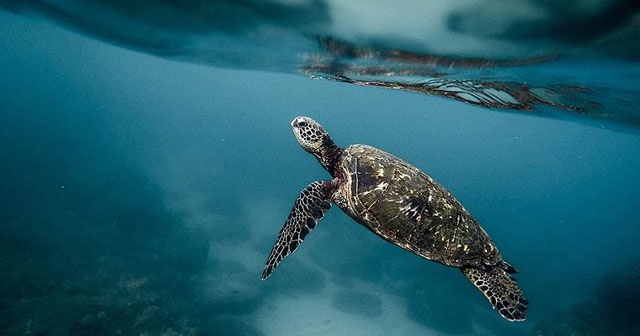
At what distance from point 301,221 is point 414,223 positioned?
1.63m

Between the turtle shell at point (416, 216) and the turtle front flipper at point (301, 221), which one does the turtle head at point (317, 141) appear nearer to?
the turtle front flipper at point (301, 221)

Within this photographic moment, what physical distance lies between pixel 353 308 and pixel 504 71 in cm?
1248

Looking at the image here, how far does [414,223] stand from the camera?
4945mm

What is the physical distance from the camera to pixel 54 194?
23.4 metres

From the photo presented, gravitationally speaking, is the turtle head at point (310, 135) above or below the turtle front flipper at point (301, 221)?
above

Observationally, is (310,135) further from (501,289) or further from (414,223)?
(501,289)

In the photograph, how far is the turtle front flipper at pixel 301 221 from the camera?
4859mm

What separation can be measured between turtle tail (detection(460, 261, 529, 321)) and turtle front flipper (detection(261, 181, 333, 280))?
2347 mm

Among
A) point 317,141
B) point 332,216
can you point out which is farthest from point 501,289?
point 332,216

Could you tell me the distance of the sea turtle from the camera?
494 cm

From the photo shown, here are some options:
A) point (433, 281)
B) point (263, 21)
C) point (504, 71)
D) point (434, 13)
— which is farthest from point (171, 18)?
point (433, 281)

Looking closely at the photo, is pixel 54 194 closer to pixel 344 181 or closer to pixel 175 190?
pixel 175 190

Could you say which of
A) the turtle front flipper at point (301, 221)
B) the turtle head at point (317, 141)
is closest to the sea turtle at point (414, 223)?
the turtle front flipper at point (301, 221)

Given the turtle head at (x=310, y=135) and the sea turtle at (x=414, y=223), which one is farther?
the turtle head at (x=310, y=135)
